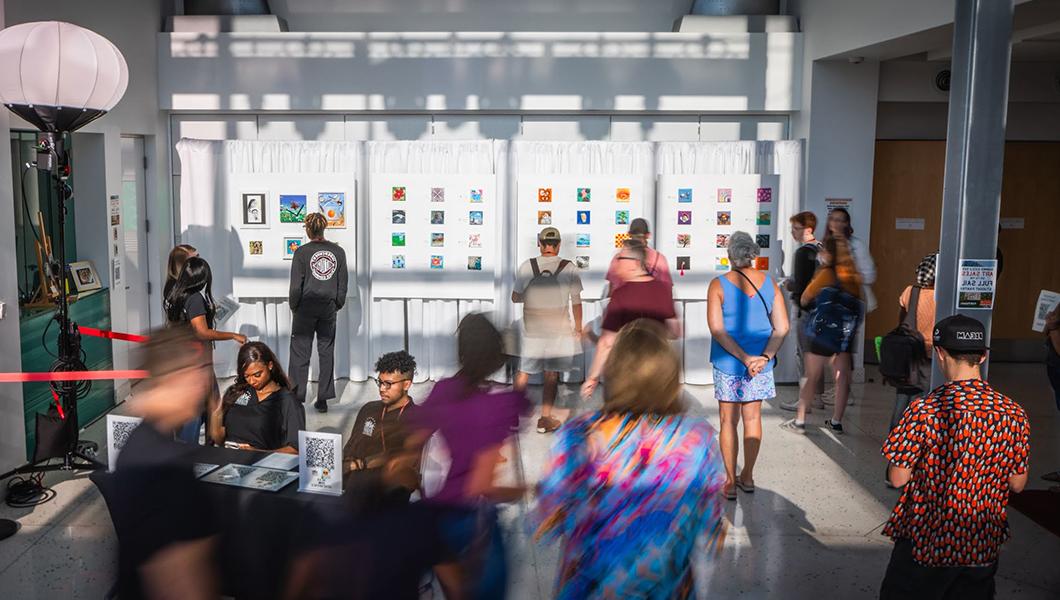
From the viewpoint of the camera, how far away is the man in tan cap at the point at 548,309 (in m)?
7.62

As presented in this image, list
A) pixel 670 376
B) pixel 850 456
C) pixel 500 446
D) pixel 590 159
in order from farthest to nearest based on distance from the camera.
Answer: pixel 590 159 → pixel 850 456 → pixel 500 446 → pixel 670 376

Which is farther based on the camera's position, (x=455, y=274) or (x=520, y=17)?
(x=520, y=17)

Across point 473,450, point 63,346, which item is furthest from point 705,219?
point 473,450

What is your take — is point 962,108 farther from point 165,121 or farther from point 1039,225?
point 165,121

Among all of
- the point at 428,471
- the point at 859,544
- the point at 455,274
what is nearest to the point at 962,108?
the point at 859,544

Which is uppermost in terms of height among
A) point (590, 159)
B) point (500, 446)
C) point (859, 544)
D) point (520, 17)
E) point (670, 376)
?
point (520, 17)

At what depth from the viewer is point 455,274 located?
9.50 m

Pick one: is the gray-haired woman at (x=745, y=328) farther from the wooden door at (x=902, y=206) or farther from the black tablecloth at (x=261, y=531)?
the wooden door at (x=902, y=206)

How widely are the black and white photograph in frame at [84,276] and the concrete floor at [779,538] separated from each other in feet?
4.04

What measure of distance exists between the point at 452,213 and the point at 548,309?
2207 millimetres

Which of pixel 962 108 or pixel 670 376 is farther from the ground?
pixel 962 108

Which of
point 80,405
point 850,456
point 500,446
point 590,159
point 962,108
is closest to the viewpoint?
point 500,446

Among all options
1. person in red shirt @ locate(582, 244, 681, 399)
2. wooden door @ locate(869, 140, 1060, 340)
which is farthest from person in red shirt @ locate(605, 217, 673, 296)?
wooden door @ locate(869, 140, 1060, 340)

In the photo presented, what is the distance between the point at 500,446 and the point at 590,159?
19.9 ft
